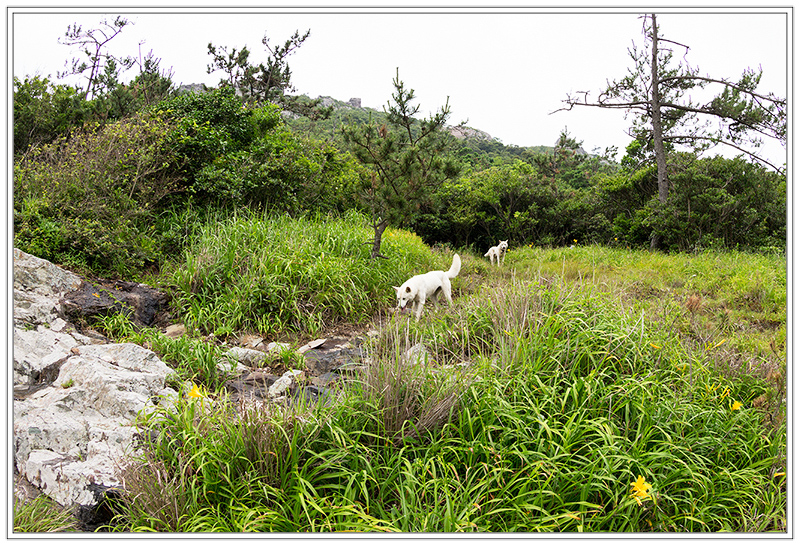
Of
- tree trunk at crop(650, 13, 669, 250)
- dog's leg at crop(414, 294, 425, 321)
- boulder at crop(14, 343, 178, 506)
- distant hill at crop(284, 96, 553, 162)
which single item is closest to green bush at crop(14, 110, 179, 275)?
boulder at crop(14, 343, 178, 506)

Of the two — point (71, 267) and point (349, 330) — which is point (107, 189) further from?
point (349, 330)

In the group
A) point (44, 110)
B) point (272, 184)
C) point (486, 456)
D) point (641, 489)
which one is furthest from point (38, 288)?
point (44, 110)

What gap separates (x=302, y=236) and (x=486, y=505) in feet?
17.2

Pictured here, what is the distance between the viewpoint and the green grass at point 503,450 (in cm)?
207

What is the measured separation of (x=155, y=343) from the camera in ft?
13.7

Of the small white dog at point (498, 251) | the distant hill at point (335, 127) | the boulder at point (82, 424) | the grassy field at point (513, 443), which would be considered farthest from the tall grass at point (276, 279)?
the distant hill at point (335, 127)

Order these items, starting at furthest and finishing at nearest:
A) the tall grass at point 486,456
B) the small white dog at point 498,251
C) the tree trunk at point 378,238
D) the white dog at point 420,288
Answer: the small white dog at point 498,251 < the tree trunk at point 378,238 < the white dog at point 420,288 < the tall grass at point 486,456

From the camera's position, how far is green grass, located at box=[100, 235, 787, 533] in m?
2.07

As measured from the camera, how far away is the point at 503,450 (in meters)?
2.35

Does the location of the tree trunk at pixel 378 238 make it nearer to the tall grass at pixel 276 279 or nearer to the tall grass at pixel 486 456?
the tall grass at pixel 276 279

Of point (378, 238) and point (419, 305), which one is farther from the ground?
point (378, 238)

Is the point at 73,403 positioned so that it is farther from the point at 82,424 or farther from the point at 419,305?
the point at 419,305

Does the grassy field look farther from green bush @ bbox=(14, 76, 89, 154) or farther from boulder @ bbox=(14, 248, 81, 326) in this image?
green bush @ bbox=(14, 76, 89, 154)

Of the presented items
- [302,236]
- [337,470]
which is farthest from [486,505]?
[302,236]
